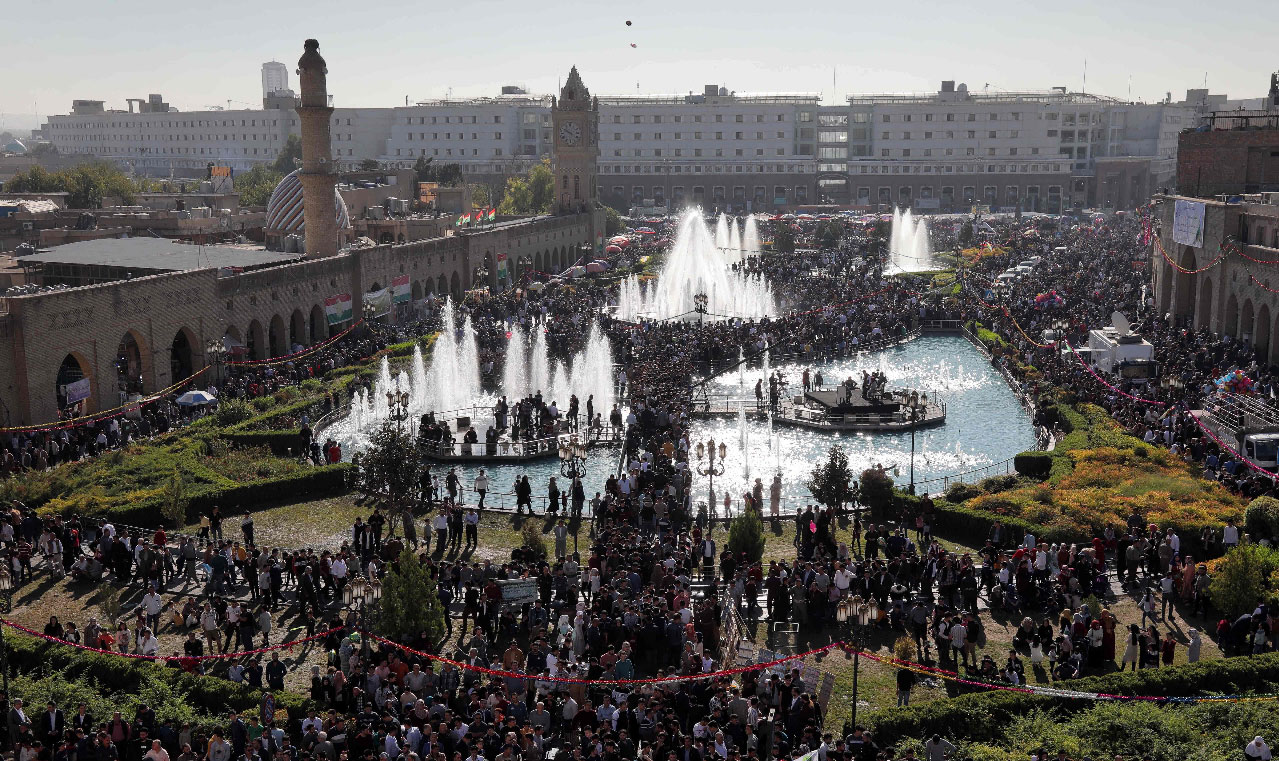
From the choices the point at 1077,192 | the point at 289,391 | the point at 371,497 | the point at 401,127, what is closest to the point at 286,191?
the point at 289,391

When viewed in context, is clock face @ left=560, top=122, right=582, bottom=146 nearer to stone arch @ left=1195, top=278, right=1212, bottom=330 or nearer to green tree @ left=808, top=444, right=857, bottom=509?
stone arch @ left=1195, top=278, right=1212, bottom=330

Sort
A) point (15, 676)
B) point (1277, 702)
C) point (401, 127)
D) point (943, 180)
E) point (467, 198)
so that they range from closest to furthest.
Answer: point (1277, 702)
point (15, 676)
point (467, 198)
point (943, 180)
point (401, 127)

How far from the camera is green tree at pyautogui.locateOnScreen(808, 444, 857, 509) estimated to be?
76.2 ft

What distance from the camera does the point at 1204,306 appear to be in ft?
141

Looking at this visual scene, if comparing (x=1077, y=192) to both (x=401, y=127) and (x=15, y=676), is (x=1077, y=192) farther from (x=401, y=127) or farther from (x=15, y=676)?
(x=15, y=676)

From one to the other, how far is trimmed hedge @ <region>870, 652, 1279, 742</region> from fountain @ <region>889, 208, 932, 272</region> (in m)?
54.9

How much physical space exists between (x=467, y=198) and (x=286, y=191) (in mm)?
18224

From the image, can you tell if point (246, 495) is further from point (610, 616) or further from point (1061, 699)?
point (1061, 699)

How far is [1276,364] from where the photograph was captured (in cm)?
3566

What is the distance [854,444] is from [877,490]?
24.1 ft

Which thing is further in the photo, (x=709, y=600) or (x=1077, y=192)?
(x=1077, y=192)

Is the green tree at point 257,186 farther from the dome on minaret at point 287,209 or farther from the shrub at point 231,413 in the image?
the shrub at point 231,413

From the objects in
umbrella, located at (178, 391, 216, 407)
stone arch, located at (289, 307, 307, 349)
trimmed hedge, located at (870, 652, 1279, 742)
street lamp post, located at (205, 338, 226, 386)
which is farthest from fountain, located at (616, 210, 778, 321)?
trimmed hedge, located at (870, 652, 1279, 742)

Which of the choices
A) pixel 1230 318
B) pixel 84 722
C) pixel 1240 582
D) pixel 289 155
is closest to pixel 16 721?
pixel 84 722
